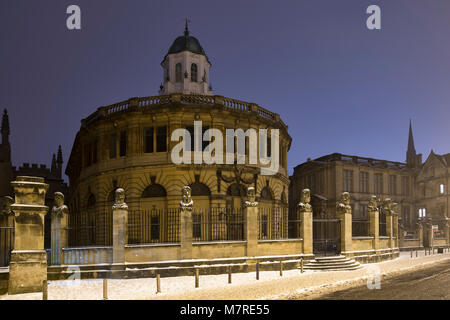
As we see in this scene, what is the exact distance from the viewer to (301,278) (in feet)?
62.2

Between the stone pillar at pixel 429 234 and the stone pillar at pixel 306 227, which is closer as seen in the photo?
the stone pillar at pixel 306 227

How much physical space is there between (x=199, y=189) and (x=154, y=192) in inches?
129

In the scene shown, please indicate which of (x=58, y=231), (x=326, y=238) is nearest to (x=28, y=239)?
(x=58, y=231)

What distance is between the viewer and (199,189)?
3014cm

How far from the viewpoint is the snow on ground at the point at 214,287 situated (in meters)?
14.6

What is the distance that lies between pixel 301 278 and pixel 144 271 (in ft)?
24.0

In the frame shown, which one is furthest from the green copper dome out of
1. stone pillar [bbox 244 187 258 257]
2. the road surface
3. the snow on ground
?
the road surface

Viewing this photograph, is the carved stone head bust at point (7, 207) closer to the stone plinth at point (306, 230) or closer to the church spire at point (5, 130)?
the stone plinth at point (306, 230)

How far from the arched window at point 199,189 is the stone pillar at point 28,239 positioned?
14.3 m

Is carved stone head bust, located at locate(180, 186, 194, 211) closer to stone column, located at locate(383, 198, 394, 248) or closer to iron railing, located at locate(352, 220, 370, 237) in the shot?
iron railing, located at locate(352, 220, 370, 237)

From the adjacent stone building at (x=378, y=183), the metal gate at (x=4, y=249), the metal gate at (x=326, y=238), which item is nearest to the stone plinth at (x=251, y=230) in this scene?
the metal gate at (x=326, y=238)

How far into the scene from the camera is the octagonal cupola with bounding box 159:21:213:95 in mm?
42438

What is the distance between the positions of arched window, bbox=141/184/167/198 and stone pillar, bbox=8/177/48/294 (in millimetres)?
13411
